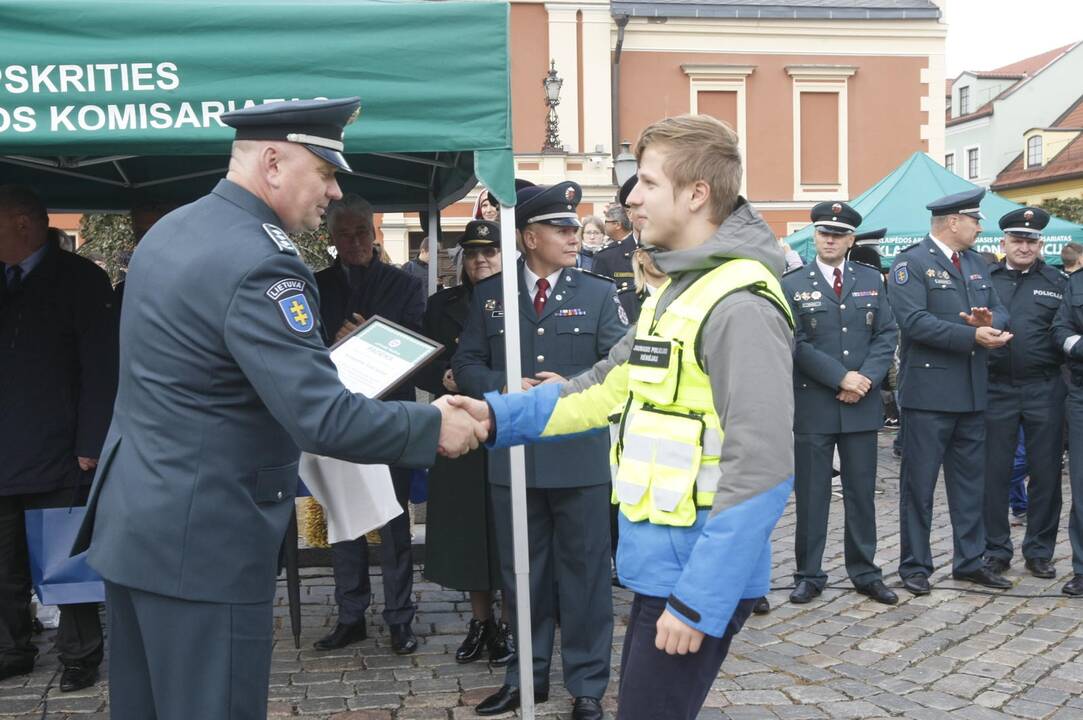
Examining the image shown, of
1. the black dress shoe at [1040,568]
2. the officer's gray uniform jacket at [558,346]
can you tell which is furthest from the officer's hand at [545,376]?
the black dress shoe at [1040,568]

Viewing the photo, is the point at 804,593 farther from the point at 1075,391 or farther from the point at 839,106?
the point at 839,106

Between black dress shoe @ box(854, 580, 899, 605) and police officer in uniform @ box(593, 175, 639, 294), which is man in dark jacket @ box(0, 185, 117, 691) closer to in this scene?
police officer in uniform @ box(593, 175, 639, 294)

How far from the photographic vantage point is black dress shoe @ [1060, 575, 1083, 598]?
6.38m

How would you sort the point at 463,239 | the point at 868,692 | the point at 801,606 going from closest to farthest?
the point at 868,692 → the point at 463,239 → the point at 801,606

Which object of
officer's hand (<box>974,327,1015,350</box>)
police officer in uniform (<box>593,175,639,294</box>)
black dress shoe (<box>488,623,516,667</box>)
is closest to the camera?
black dress shoe (<box>488,623,516,667</box>)

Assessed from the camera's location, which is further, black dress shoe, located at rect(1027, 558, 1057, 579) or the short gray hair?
black dress shoe, located at rect(1027, 558, 1057, 579)

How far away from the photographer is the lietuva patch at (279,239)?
2.68 metres

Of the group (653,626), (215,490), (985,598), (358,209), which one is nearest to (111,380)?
(358,209)

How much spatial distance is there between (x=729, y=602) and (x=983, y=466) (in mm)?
4834

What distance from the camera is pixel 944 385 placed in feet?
21.4

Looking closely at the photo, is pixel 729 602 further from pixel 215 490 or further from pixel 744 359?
pixel 215 490

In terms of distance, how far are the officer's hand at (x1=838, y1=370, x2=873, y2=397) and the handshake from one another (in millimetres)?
3537

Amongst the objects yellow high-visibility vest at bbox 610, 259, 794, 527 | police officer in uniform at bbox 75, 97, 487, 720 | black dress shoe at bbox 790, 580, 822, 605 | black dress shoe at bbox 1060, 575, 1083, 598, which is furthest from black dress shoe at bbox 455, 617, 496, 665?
black dress shoe at bbox 1060, 575, 1083, 598

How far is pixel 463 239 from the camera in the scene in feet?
18.1
